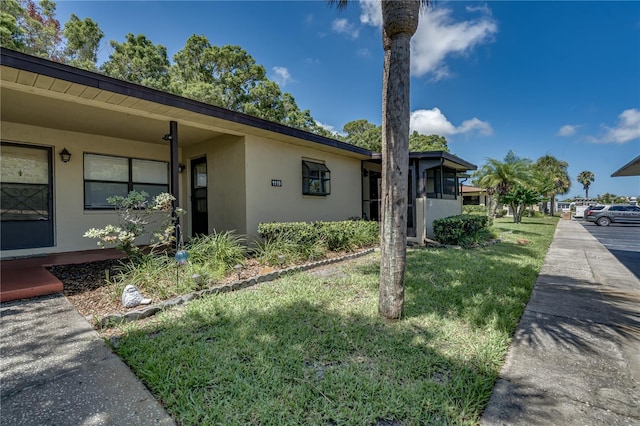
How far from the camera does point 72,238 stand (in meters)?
7.22

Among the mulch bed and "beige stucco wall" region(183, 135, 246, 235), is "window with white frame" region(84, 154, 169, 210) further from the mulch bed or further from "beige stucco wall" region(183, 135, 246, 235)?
the mulch bed

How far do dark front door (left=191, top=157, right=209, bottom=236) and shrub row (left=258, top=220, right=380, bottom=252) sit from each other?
2509 mm

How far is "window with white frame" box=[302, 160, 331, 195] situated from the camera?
896cm

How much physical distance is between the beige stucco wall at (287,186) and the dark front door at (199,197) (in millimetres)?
2002

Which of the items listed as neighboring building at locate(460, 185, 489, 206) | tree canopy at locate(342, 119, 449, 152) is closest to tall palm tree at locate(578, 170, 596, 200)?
neighboring building at locate(460, 185, 489, 206)

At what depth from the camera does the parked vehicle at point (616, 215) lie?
2016 centimetres

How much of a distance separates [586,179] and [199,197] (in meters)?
73.6

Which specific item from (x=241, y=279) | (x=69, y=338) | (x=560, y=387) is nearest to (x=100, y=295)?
(x=69, y=338)

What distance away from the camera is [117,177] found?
7.96 meters

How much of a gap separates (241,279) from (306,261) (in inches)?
75.5

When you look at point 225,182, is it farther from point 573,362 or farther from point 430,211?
point 573,362

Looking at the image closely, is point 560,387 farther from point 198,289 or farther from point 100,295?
point 100,295

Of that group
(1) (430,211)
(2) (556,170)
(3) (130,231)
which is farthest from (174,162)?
(2) (556,170)

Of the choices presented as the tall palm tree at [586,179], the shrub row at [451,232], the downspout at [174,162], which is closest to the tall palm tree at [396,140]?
the downspout at [174,162]
